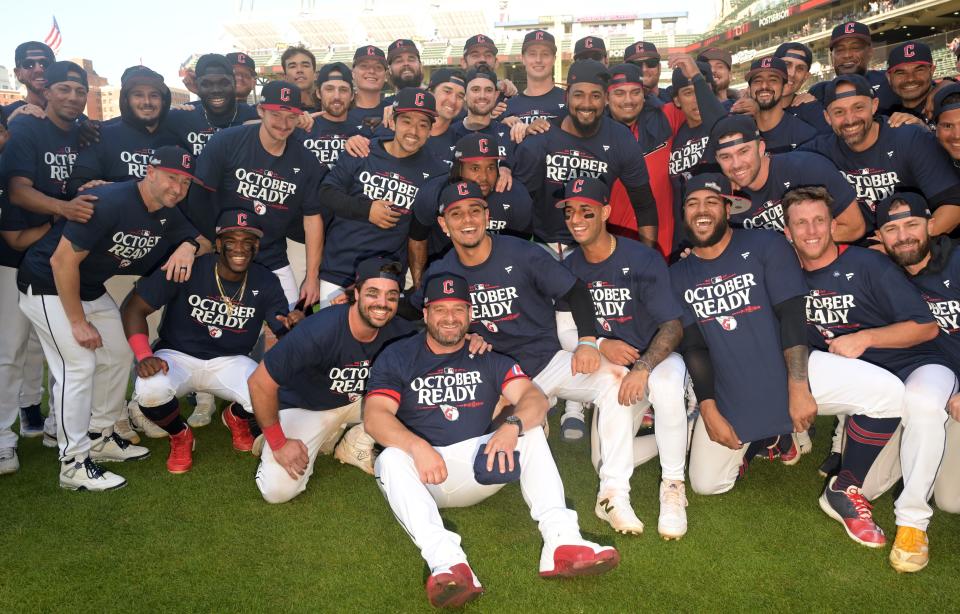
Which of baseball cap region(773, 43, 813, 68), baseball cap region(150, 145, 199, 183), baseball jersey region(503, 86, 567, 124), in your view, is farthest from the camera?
baseball jersey region(503, 86, 567, 124)

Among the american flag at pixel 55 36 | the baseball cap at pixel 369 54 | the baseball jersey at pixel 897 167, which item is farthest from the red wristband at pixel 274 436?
the american flag at pixel 55 36

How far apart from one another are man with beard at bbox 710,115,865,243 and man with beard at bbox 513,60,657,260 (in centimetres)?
86

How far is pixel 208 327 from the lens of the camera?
21.2 feet

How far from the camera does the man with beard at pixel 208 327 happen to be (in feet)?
20.0

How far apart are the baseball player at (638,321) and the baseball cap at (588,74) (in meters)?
1.38

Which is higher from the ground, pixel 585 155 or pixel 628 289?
pixel 585 155

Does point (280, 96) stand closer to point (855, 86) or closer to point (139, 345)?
point (139, 345)

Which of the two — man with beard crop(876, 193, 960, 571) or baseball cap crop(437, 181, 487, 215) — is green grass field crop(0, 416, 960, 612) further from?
baseball cap crop(437, 181, 487, 215)

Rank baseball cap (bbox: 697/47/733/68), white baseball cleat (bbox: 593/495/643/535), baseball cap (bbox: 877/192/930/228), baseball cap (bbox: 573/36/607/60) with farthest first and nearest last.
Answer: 1. baseball cap (bbox: 697/47/733/68)
2. baseball cap (bbox: 573/36/607/60)
3. baseball cap (bbox: 877/192/930/228)
4. white baseball cleat (bbox: 593/495/643/535)

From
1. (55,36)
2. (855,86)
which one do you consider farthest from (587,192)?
(55,36)

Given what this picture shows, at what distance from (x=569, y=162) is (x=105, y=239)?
13.5 ft

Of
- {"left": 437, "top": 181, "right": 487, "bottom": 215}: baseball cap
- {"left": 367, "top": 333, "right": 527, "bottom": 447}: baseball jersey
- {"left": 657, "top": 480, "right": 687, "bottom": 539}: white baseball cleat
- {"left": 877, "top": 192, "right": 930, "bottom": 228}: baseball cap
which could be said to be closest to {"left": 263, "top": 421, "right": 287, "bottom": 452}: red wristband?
{"left": 367, "top": 333, "right": 527, "bottom": 447}: baseball jersey

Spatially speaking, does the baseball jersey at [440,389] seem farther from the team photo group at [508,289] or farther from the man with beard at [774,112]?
the man with beard at [774,112]

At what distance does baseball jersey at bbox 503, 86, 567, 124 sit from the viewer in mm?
7684
